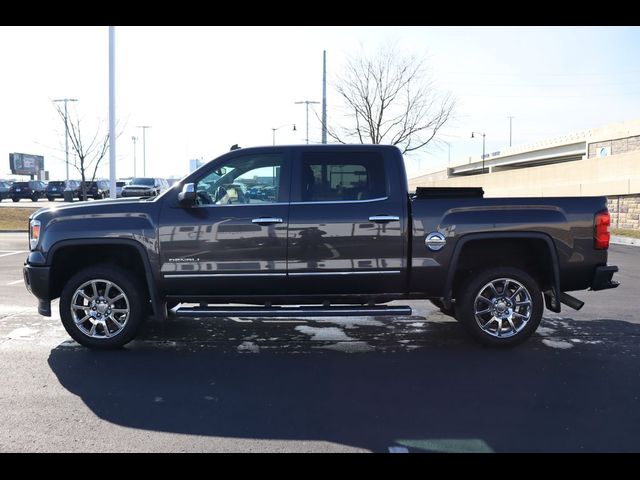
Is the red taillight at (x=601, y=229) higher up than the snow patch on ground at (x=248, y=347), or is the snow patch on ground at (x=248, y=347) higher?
the red taillight at (x=601, y=229)

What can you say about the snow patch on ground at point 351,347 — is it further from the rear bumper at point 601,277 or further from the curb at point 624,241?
the curb at point 624,241

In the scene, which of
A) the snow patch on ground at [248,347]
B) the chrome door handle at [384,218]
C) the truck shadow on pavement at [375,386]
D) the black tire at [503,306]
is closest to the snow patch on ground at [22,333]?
the truck shadow on pavement at [375,386]

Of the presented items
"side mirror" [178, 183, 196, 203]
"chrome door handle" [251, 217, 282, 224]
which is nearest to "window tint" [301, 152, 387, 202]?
"chrome door handle" [251, 217, 282, 224]

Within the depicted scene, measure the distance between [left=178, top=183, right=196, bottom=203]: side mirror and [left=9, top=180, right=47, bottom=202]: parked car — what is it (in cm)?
4402

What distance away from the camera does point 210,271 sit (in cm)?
573

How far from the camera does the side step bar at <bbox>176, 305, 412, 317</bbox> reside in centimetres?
558

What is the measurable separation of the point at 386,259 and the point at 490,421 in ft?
6.77

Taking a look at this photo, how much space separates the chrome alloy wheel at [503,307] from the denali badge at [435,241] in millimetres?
682

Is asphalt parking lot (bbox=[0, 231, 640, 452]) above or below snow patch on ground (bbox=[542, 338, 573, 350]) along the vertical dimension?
below

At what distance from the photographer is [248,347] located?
600cm

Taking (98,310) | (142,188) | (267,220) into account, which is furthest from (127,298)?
(142,188)

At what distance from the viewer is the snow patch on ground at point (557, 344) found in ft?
19.6

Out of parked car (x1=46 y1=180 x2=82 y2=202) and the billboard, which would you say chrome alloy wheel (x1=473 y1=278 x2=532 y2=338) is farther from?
the billboard
